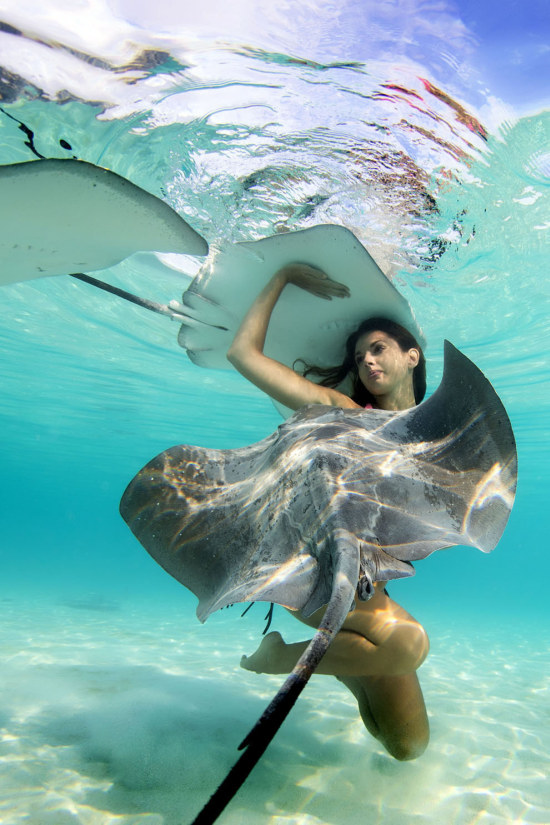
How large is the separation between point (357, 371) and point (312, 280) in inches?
42.9

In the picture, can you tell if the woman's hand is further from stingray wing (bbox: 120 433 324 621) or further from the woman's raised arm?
stingray wing (bbox: 120 433 324 621)

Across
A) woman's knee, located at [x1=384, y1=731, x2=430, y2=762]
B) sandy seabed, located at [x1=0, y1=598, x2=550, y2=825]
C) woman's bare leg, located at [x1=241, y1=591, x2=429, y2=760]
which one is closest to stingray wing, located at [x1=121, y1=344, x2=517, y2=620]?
woman's bare leg, located at [x1=241, y1=591, x2=429, y2=760]

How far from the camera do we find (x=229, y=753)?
3850 mm

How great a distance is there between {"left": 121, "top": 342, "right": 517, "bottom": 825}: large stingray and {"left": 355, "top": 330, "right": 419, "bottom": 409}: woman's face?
111 cm

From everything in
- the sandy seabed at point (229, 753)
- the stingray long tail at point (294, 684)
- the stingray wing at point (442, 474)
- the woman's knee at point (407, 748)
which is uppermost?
the stingray wing at point (442, 474)

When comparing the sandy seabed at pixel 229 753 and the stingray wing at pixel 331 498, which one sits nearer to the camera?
the stingray wing at pixel 331 498

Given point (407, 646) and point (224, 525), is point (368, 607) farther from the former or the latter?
point (224, 525)

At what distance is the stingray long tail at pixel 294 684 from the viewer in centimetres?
121

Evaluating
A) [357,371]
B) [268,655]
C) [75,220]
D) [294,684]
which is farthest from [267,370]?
[294,684]

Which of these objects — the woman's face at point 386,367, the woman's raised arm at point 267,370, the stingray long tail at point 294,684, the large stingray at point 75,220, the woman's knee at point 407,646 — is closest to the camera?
the stingray long tail at point 294,684

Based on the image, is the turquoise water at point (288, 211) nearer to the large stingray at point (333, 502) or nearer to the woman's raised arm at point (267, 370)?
the large stingray at point (333, 502)

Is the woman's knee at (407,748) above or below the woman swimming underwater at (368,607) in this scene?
below

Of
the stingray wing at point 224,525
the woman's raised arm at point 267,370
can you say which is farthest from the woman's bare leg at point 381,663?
the woman's raised arm at point 267,370

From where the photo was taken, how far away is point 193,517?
2986mm
